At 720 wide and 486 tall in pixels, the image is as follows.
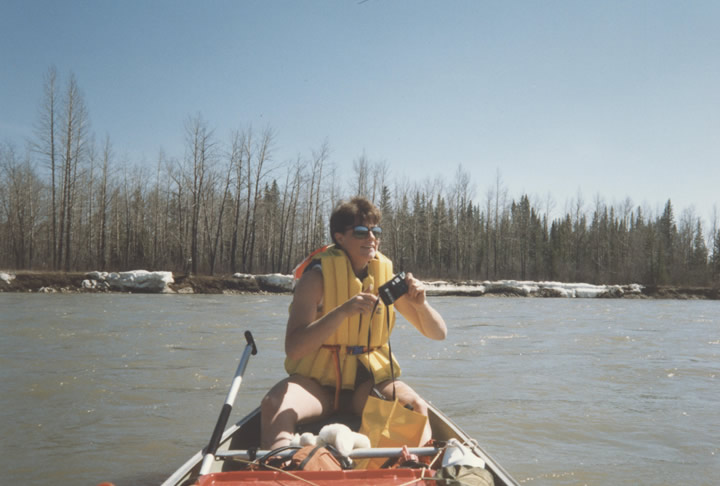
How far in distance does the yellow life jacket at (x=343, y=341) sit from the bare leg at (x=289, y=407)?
0.08 metres

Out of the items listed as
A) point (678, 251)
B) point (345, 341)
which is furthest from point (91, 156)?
point (678, 251)

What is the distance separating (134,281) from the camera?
25375 millimetres

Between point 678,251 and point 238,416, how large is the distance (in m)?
71.7

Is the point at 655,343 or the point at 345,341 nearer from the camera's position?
the point at 345,341

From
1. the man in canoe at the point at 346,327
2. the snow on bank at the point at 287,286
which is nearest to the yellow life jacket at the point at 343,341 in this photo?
the man in canoe at the point at 346,327

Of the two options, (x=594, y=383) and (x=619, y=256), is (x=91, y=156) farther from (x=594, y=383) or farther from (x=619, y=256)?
(x=619, y=256)

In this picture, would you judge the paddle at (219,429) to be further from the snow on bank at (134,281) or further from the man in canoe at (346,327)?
the snow on bank at (134,281)

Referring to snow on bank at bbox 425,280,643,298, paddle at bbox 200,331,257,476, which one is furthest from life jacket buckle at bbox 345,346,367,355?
snow on bank at bbox 425,280,643,298

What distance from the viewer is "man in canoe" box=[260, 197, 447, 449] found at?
Result: 2.72 metres

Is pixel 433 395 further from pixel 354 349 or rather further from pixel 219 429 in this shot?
pixel 219 429

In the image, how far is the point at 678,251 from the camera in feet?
212

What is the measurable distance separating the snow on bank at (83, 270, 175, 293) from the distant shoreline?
0.33 ft

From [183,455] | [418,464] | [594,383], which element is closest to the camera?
[418,464]

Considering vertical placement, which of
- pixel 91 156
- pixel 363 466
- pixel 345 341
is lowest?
pixel 363 466
